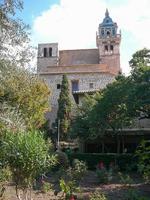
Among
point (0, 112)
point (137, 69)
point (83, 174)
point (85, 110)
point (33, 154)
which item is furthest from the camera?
point (85, 110)

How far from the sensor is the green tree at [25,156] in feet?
39.3

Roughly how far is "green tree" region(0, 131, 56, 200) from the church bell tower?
54454mm

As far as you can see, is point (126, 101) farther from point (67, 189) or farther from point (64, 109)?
point (64, 109)

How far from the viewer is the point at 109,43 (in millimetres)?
74938

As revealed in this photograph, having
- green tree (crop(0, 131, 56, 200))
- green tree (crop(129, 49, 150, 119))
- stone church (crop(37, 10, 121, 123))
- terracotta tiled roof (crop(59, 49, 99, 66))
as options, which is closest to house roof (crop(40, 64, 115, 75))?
stone church (crop(37, 10, 121, 123))

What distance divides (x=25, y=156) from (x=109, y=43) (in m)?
64.6

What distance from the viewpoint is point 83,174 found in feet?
65.3

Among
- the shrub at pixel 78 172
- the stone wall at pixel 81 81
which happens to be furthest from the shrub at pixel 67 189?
the stone wall at pixel 81 81

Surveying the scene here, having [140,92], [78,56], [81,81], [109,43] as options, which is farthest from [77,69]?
[140,92]

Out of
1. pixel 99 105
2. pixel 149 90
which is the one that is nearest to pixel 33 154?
pixel 149 90

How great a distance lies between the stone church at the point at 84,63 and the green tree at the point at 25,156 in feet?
130

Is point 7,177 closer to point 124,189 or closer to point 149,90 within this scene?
point 124,189

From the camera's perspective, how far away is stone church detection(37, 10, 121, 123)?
189 ft

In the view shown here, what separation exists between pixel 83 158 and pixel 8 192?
34.3 ft
